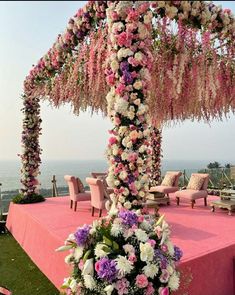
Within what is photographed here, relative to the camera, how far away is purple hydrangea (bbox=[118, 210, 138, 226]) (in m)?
3.22

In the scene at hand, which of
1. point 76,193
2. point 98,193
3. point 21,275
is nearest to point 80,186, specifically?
point 76,193

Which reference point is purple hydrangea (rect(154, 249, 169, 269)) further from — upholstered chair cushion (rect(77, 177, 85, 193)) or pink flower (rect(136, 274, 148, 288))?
upholstered chair cushion (rect(77, 177, 85, 193))

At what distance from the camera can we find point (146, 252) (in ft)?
9.52

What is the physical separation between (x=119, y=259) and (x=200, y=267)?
1655 millimetres

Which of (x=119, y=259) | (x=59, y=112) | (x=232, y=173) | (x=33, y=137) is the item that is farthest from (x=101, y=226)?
(x=232, y=173)

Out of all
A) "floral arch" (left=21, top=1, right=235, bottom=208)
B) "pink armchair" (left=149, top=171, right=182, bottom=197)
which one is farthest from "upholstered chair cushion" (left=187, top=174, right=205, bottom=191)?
"floral arch" (left=21, top=1, right=235, bottom=208)

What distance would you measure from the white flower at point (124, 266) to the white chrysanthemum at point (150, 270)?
155 mm

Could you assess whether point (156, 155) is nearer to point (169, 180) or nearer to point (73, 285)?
point (169, 180)

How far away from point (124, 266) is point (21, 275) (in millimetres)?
3893

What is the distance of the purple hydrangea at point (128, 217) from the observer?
3219 mm

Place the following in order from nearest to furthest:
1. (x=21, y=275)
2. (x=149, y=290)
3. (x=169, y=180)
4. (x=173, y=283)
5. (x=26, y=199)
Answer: (x=149, y=290) → (x=173, y=283) → (x=21, y=275) → (x=26, y=199) → (x=169, y=180)

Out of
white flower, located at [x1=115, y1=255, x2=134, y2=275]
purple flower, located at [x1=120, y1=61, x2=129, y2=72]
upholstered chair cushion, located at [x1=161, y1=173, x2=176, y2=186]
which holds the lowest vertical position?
white flower, located at [x1=115, y1=255, x2=134, y2=275]

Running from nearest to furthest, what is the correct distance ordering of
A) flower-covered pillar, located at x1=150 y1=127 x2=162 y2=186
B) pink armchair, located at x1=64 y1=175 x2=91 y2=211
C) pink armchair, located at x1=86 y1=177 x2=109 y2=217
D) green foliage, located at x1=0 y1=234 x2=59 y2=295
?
green foliage, located at x1=0 y1=234 x2=59 y2=295 < pink armchair, located at x1=86 y1=177 x2=109 y2=217 < pink armchair, located at x1=64 y1=175 x2=91 y2=211 < flower-covered pillar, located at x1=150 y1=127 x2=162 y2=186

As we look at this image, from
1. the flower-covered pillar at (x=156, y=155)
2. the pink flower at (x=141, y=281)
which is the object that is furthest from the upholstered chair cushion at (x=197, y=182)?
the pink flower at (x=141, y=281)
